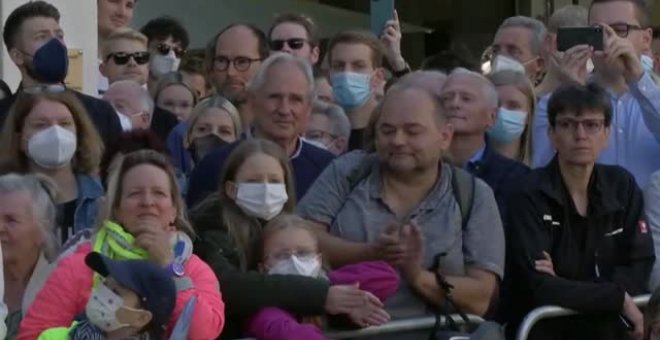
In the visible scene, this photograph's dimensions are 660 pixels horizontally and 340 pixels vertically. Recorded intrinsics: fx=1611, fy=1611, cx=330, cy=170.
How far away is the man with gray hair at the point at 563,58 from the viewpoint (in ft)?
25.5

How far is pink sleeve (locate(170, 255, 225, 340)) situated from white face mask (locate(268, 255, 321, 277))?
0.32 metres

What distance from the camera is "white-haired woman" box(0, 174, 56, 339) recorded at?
20.4ft

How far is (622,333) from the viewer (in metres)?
6.66

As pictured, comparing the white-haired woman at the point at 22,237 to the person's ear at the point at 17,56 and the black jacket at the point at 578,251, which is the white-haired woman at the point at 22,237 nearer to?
the person's ear at the point at 17,56

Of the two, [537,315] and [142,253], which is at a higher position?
[142,253]

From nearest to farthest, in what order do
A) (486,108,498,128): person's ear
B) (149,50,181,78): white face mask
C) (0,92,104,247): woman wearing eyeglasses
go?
(0,92,104,247): woman wearing eyeglasses
(486,108,498,128): person's ear
(149,50,181,78): white face mask

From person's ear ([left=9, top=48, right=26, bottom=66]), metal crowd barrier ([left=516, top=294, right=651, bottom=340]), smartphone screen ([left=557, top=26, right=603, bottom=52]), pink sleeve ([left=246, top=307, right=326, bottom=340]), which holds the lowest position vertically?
metal crowd barrier ([left=516, top=294, right=651, bottom=340])

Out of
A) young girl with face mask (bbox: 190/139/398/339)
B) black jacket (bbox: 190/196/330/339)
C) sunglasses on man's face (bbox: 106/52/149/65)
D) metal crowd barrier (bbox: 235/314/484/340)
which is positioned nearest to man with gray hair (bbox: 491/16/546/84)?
sunglasses on man's face (bbox: 106/52/149/65)

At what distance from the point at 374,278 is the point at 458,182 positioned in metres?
0.62

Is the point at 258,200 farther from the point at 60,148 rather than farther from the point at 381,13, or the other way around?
the point at 381,13

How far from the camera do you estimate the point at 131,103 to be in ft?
26.3

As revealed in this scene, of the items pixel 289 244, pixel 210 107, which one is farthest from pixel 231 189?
pixel 210 107

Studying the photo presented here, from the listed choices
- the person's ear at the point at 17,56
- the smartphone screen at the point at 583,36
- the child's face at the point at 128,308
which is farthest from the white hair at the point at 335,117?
the child's face at the point at 128,308

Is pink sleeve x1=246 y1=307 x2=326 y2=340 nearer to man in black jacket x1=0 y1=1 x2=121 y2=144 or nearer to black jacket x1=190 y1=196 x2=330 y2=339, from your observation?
black jacket x1=190 y1=196 x2=330 y2=339
